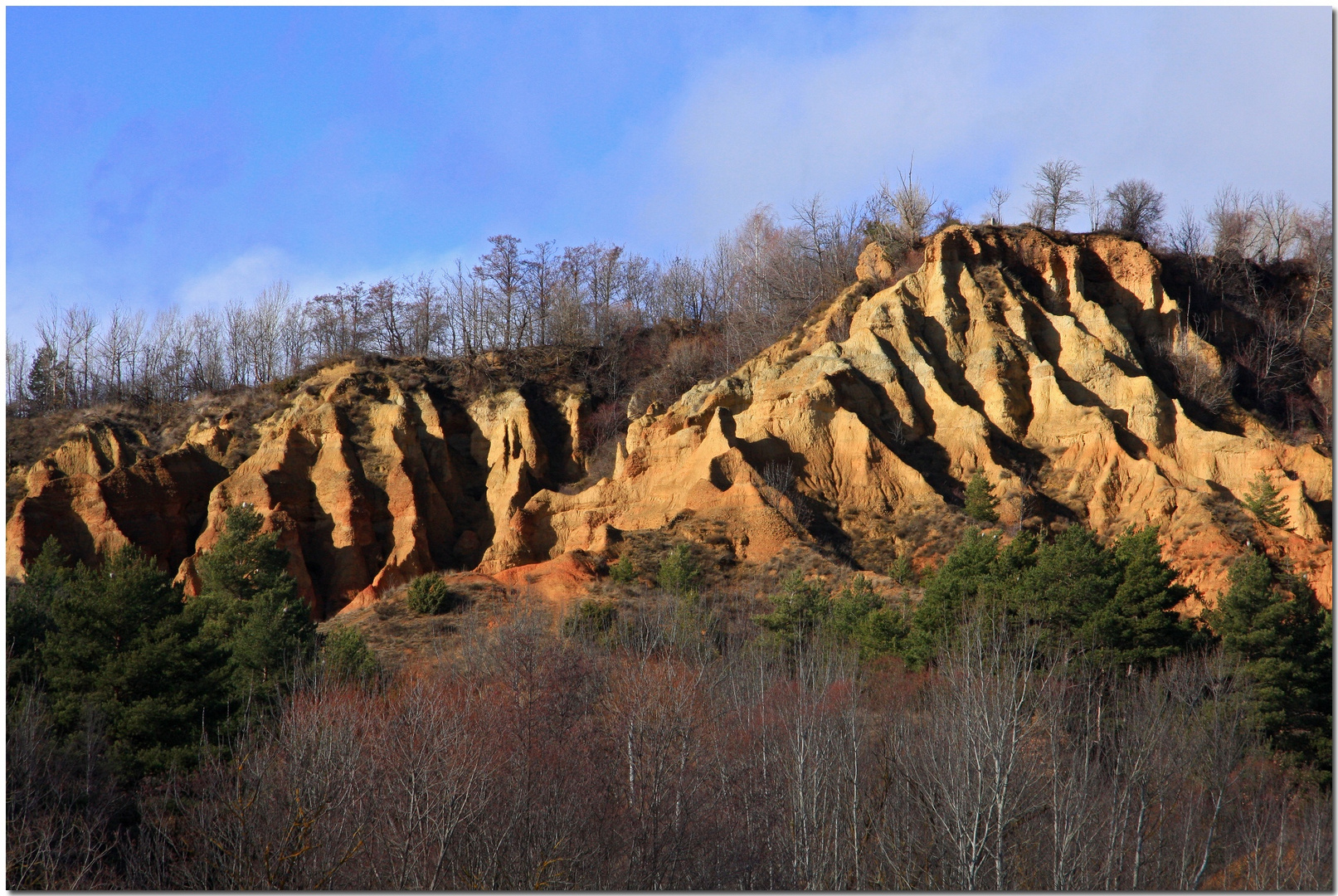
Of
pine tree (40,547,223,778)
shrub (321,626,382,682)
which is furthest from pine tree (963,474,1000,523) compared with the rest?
pine tree (40,547,223,778)

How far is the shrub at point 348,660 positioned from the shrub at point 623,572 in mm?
10009

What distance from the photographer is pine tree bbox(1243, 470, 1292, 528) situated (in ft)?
112

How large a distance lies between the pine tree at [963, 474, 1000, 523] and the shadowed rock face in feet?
2.19

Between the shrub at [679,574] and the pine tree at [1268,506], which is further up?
the pine tree at [1268,506]

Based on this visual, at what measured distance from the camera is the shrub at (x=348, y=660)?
78.4 feet

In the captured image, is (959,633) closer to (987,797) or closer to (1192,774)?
(1192,774)

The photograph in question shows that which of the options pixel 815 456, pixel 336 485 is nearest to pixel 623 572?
pixel 815 456

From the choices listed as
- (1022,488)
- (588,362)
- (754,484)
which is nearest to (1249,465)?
(1022,488)

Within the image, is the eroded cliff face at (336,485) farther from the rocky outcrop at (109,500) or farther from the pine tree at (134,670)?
the pine tree at (134,670)

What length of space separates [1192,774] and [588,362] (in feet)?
150

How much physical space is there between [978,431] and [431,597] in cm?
2272

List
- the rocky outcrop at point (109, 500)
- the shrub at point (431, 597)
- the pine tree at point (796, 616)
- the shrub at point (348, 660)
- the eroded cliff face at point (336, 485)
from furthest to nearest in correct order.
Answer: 1. the eroded cliff face at point (336, 485)
2. the rocky outcrop at point (109, 500)
3. the shrub at point (431, 597)
4. the pine tree at point (796, 616)
5. the shrub at point (348, 660)

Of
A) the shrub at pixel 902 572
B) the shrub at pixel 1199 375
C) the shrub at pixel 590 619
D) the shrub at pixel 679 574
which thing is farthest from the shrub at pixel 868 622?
the shrub at pixel 1199 375

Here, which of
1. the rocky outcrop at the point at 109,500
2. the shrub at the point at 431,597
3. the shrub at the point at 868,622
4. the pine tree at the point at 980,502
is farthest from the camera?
the rocky outcrop at the point at 109,500
